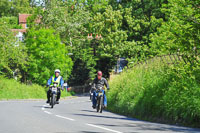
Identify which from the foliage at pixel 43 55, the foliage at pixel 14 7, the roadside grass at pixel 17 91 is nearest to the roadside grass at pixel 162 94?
the roadside grass at pixel 17 91

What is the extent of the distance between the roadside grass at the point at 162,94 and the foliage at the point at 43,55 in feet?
110

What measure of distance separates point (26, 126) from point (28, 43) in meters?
47.2

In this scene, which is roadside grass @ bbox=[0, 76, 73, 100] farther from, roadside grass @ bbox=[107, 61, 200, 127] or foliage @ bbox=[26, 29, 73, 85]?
roadside grass @ bbox=[107, 61, 200, 127]

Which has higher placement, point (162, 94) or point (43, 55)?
point (43, 55)

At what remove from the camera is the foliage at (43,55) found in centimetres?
5753

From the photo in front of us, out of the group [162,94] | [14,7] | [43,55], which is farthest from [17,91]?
[14,7]

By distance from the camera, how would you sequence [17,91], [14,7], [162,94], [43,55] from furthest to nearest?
[14,7] < [43,55] < [17,91] < [162,94]

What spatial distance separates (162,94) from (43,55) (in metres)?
40.7

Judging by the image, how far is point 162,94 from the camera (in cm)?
1811

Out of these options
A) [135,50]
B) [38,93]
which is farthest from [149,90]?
[135,50]

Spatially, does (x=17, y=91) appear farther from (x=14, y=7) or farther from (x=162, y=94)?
(x=14, y=7)

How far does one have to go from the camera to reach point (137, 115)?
64.6 ft

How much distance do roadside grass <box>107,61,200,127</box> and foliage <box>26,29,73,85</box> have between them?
3350cm

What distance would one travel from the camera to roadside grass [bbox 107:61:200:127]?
14852 mm
